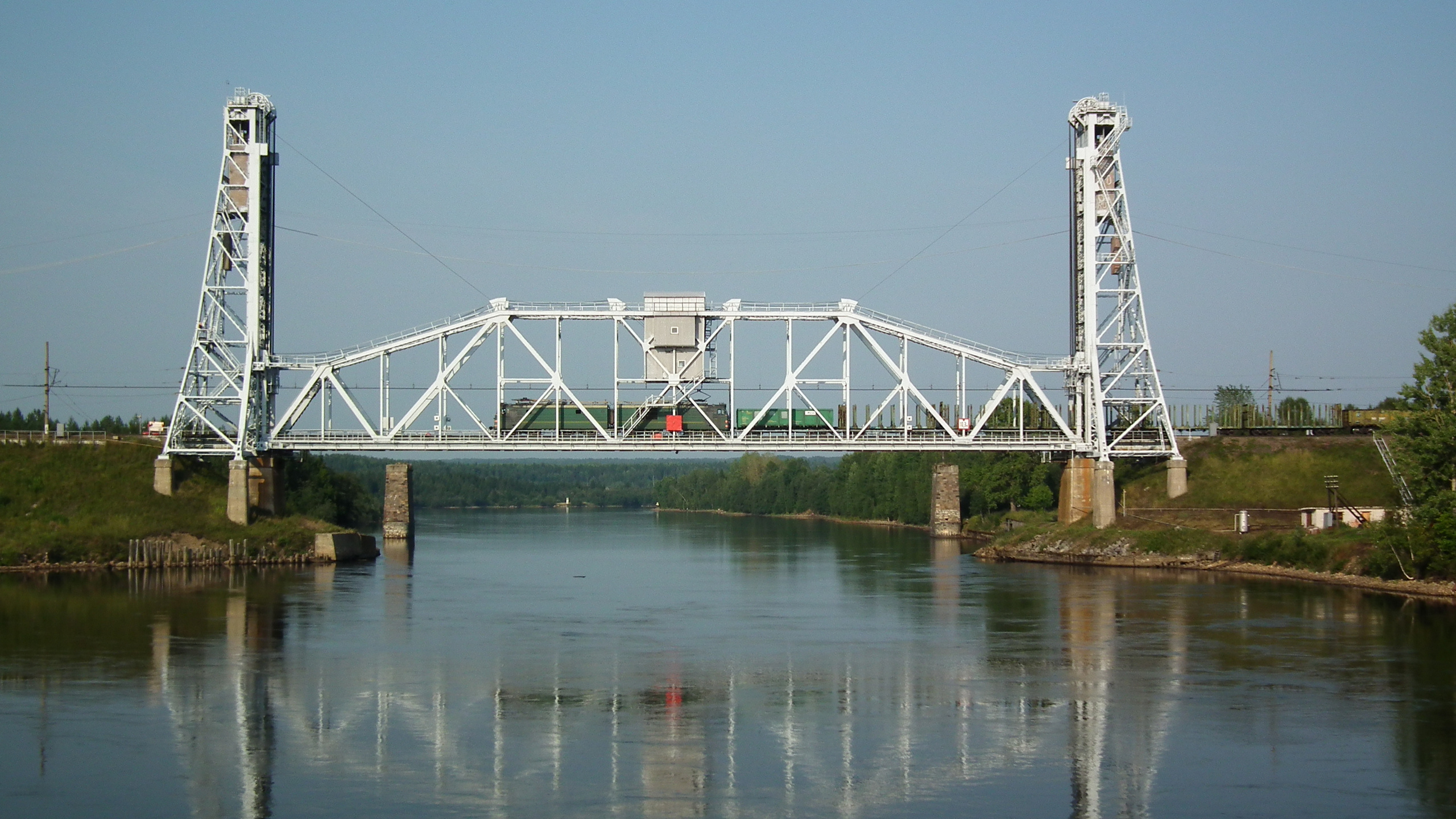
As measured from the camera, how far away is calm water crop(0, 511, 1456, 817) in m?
26.9

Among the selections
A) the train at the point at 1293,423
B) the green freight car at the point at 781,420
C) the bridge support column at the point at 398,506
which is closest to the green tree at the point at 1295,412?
the train at the point at 1293,423

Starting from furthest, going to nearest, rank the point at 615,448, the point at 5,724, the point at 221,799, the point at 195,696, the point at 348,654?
the point at 615,448 < the point at 348,654 < the point at 195,696 < the point at 5,724 < the point at 221,799

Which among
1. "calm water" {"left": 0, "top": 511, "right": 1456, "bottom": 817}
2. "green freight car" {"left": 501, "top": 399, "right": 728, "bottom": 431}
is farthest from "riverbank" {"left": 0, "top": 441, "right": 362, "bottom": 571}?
"green freight car" {"left": 501, "top": 399, "right": 728, "bottom": 431}

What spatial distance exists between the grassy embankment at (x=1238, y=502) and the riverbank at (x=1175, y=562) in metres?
0.13

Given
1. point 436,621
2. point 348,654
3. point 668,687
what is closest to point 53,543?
point 436,621

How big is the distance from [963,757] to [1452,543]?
36100 mm

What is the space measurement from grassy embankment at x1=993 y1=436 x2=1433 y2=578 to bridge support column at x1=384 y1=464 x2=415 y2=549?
44217 mm

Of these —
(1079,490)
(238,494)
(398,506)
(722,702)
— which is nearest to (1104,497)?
(1079,490)

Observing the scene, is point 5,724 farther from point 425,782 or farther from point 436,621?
point 436,621

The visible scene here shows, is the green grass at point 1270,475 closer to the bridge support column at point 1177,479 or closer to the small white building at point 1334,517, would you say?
the bridge support column at point 1177,479

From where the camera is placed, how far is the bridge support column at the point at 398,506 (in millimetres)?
101250

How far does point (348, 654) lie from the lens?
4362 centimetres

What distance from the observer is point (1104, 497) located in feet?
270

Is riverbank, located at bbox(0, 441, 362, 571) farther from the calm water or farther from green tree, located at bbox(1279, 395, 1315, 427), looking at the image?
green tree, located at bbox(1279, 395, 1315, 427)
